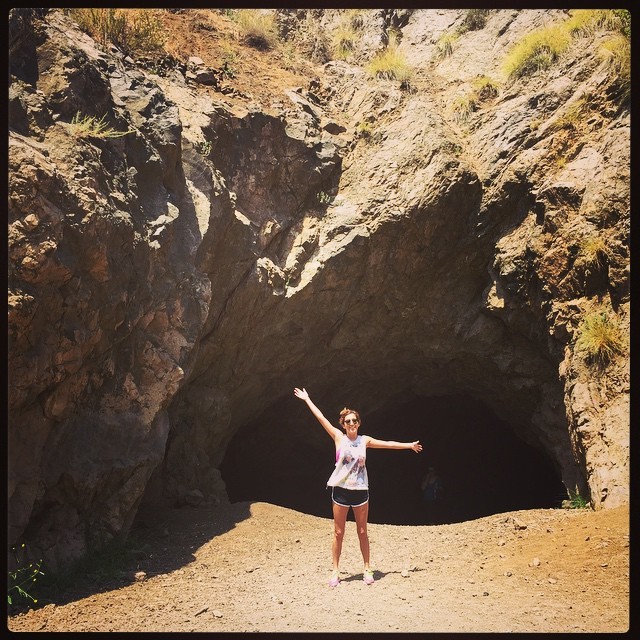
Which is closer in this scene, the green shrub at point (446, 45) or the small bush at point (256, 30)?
the small bush at point (256, 30)

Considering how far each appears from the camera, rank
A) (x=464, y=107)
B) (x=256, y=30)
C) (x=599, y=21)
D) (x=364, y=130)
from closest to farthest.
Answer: (x=599, y=21), (x=464, y=107), (x=364, y=130), (x=256, y=30)

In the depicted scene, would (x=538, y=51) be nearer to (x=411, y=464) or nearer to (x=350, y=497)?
(x=350, y=497)

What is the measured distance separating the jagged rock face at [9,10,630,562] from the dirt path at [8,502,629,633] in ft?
2.67

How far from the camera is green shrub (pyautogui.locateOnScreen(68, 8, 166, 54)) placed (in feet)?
29.0

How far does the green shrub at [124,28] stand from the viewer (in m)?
8.84

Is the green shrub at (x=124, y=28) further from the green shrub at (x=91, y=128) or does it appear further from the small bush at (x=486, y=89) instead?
the small bush at (x=486, y=89)

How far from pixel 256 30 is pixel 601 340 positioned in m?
8.21

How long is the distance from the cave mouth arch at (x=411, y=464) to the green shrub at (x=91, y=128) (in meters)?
6.66

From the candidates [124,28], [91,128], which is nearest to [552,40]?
[124,28]

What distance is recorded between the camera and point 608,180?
8.70m

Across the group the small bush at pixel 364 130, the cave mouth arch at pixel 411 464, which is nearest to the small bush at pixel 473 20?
the small bush at pixel 364 130

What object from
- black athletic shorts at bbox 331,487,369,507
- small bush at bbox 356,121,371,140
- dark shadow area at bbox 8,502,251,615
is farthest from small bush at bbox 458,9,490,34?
black athletic shorts at bbox 331,487,369,507

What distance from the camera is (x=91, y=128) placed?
7.32 metres
